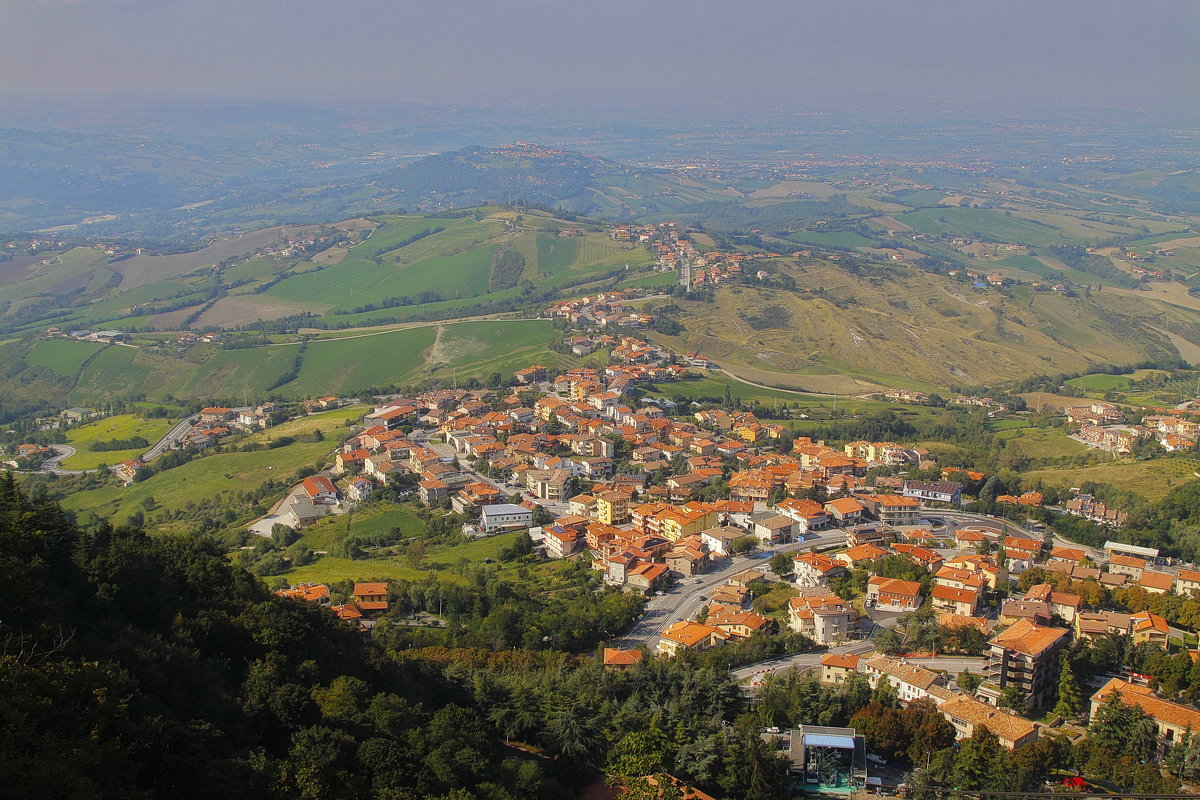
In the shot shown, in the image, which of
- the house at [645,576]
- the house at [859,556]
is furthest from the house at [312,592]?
the house at [859,556]

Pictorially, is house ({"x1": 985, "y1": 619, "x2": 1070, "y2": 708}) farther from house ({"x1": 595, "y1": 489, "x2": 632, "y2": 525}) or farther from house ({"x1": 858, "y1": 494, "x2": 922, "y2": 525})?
house ({"x1": 595, "y1": 489, "x2": 632, "y2": 525})

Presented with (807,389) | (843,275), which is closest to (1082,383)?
(807,389)

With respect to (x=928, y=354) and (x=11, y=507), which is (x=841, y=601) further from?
(x=928, y=354)

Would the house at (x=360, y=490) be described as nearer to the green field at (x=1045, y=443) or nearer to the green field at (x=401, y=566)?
the green field at (x=401, y=566)

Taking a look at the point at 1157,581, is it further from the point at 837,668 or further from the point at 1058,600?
the point at 837,668

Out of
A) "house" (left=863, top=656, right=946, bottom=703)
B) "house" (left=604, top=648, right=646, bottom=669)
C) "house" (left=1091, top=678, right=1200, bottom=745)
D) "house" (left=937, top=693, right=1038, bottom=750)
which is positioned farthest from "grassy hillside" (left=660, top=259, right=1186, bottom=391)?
"house" (left=937, top=693, right=1038, bottom=750)
